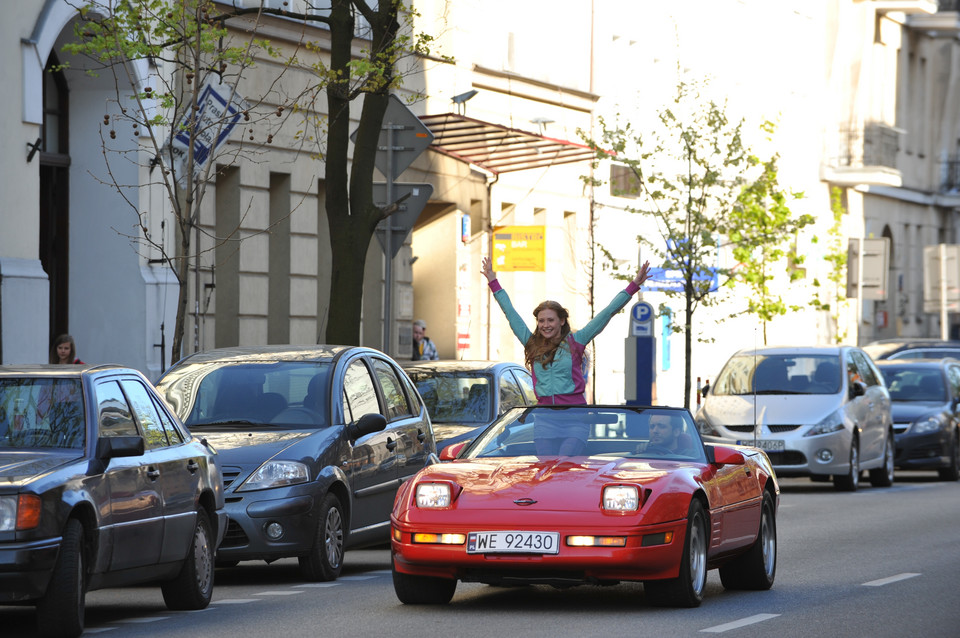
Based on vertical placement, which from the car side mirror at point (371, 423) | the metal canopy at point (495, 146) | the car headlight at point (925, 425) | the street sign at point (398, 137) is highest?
the metal canopy at point (495, 146)

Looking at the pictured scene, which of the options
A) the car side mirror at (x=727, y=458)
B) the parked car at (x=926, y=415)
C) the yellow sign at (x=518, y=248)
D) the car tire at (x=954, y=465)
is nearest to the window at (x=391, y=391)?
the car side mirror at (x=727, y=458)

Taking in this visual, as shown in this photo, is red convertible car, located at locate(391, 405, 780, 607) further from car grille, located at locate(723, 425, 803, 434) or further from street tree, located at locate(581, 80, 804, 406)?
street tree, located at locate(581, 80, 804, 406)

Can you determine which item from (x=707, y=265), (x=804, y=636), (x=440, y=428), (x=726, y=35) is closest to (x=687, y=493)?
(x=804, y=636)

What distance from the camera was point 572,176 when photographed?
40312 mm

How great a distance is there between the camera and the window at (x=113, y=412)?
10.6 m

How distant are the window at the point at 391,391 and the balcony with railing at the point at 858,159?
41.5 metres

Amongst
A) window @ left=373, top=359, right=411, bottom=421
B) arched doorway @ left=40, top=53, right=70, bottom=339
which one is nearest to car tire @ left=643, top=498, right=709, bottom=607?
window @ left=373, top=359, right=411, bottom=421

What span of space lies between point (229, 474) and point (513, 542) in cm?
278

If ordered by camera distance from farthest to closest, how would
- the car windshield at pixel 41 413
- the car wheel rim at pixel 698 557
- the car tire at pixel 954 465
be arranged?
the car tire at pixel 954 465 < the car wheel rim at pixel 698 557 < the car windshield at pixel 41 413

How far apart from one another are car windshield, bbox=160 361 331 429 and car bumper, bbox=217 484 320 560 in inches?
35.2

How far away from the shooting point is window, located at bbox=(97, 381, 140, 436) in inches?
417

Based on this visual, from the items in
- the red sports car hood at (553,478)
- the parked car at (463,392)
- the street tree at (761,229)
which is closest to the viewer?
the red sports car hood at (553,478)

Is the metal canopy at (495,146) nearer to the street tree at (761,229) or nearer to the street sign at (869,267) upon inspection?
the street tree at (761,229)

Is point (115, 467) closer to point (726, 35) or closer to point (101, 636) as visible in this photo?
point (101, 636)
